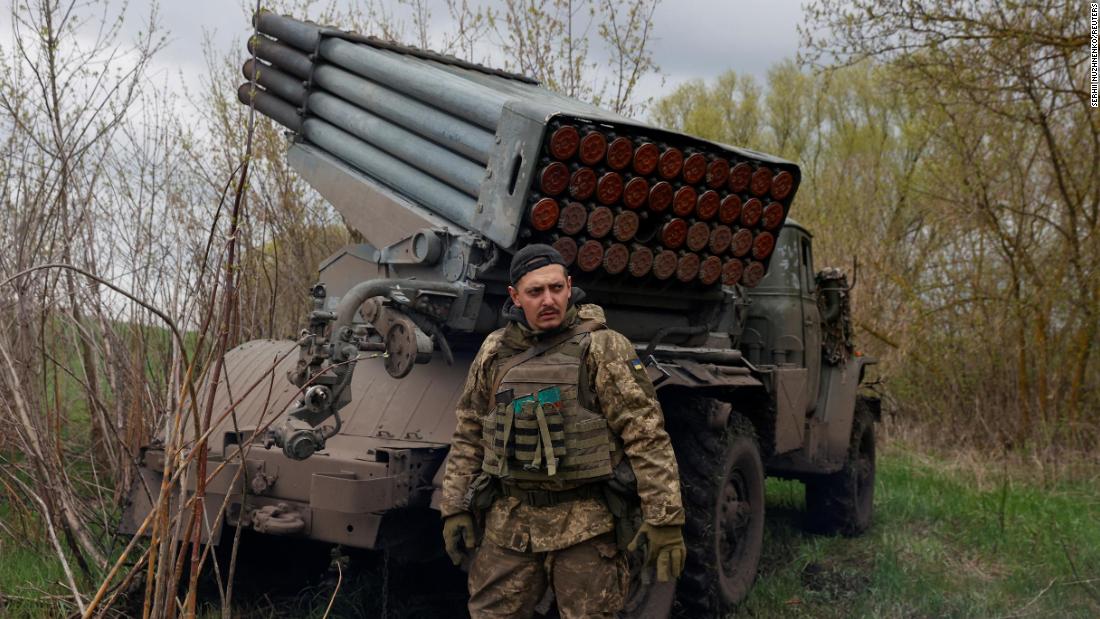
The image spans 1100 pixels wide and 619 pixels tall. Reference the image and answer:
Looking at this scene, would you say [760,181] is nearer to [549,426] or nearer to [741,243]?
[741,243]

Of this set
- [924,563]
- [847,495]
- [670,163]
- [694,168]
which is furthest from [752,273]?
[847,495]

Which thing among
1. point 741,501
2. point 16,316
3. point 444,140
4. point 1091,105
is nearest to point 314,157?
point 444,140

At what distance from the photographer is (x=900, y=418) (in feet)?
40.4

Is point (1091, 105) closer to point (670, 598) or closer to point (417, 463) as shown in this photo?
point (670, 598)

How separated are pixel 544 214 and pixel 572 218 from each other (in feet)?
0.51

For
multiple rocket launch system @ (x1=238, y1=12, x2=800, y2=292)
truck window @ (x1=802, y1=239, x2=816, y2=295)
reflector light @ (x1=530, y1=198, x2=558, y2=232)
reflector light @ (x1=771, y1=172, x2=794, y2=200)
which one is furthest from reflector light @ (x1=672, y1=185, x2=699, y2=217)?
truck window @ (x1=802, y1=239, x2=816, y2=295)

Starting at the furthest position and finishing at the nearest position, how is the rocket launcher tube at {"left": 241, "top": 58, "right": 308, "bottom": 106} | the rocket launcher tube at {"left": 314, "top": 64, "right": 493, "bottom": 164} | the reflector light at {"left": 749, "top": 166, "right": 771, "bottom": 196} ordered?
the rocket launcher tube at {"left": 241, "top": 58, "right": 308, "bottom": 106}
the reflector light at {"left": 749, "top": 166, "right": 771, "bottom": 196}
the rocket launcher tube at {"left": 314, "top": 64, "right": 493, "bottom": 164}

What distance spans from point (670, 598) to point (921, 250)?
8650 millimetres

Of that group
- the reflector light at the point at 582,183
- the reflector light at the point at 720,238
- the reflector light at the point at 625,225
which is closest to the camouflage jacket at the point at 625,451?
the reflector light at the point at 582,183

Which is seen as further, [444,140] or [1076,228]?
[1076,228]

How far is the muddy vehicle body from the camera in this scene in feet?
15.3

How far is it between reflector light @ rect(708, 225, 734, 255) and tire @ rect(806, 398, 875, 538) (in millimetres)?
3039

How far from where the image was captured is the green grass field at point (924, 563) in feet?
18.7

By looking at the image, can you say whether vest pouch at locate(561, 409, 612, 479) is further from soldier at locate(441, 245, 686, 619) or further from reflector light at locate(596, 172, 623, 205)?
reflector light at locate(596, 172, 623, 205)
